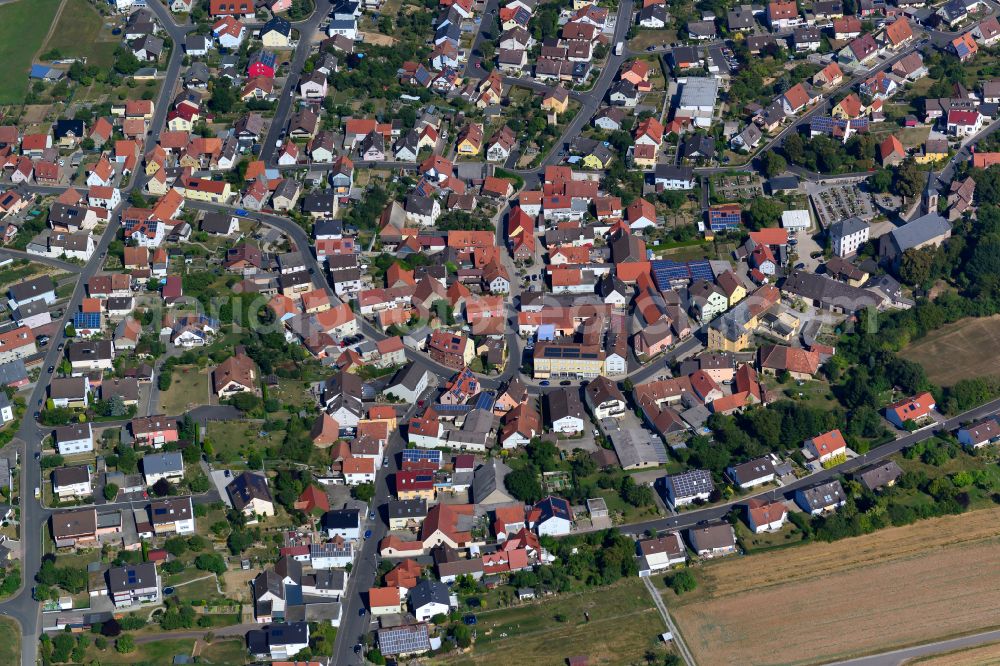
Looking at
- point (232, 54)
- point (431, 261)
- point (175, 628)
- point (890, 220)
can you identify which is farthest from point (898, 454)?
point (232, 54)

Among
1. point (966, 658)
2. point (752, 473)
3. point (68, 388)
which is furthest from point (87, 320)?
point (966, 658)

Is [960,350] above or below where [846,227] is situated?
below

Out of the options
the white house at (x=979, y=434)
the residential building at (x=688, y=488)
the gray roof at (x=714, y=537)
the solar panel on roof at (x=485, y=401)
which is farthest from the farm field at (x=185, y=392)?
the white house at (x=979, y=434)

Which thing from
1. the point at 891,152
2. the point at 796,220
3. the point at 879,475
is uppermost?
the point at 891,152

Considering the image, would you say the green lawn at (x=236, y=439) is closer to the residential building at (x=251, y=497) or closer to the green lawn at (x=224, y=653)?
the residential building at (x=251, y=497)

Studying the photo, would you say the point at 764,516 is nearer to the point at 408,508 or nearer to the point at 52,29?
the point at 408,508

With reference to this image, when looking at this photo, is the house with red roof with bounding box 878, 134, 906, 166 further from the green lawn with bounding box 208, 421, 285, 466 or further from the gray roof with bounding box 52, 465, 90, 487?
the gray roof with bounding box 52, 465, 90, 487
